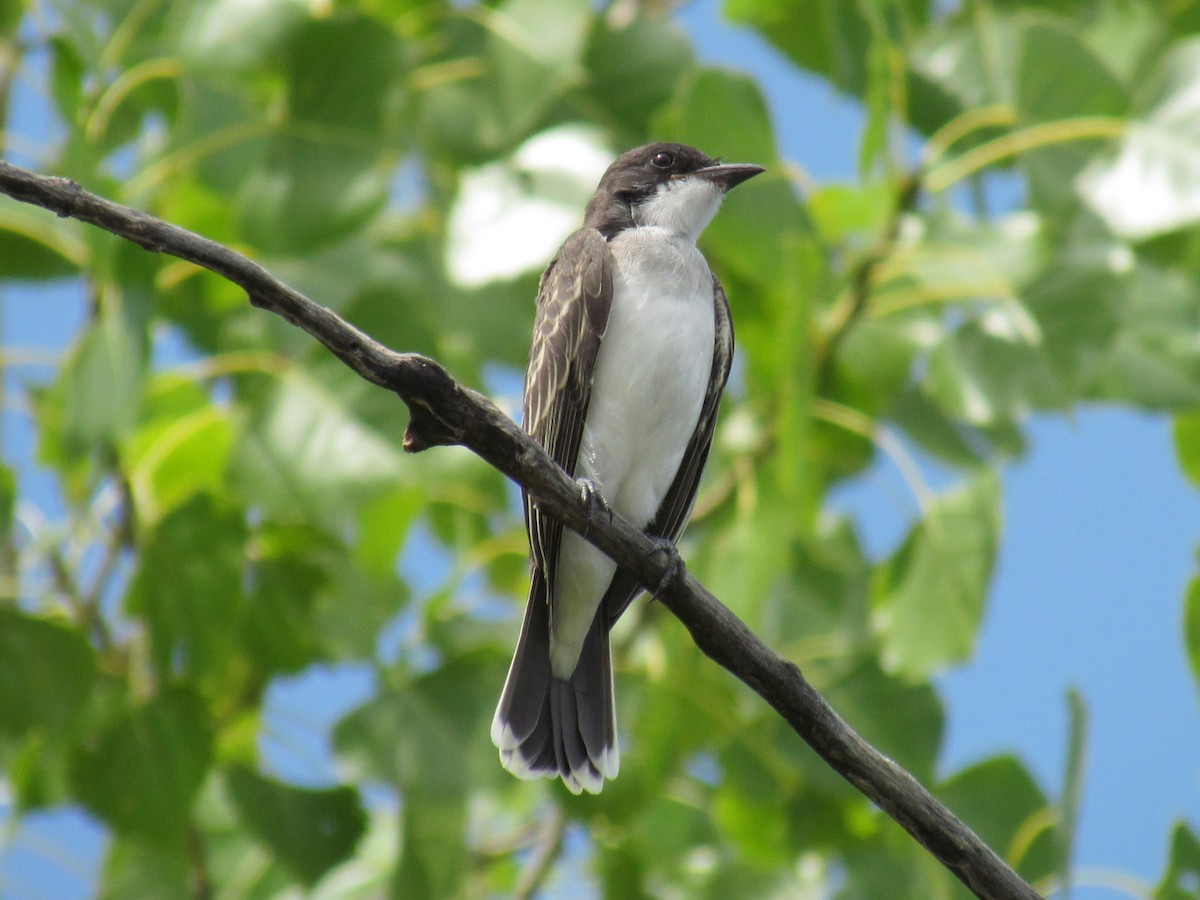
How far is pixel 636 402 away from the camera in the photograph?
4.45 meters

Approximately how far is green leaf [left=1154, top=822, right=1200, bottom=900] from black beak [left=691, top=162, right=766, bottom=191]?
97.8 inches

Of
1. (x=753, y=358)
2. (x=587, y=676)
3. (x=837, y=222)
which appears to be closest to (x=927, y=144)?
(x=837, y=222)

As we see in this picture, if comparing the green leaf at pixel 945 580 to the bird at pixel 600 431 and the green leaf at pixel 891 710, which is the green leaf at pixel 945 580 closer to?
the green leaf at pixel 891 710

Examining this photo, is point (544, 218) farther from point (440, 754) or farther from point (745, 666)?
point (745, 666)

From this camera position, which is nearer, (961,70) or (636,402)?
(636,402)

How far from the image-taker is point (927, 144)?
4.77 meters

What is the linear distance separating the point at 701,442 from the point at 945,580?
906 millimetres

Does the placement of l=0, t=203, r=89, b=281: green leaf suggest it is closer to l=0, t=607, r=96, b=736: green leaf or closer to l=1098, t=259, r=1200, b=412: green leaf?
l=0, t=607, r=96, b=736: green leaf

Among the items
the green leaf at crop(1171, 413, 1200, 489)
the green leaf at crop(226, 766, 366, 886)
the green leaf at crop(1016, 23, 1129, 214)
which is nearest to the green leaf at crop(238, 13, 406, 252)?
the green leaf at crop(226, 766, 366, 886)

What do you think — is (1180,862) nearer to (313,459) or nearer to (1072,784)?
(1072,784)

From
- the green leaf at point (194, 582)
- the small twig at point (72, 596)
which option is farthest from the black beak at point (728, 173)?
the small twig at point (72, 596)

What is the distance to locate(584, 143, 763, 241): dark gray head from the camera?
493cm

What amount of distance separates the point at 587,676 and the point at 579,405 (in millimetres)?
849

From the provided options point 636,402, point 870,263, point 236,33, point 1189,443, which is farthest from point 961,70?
point 236,33
